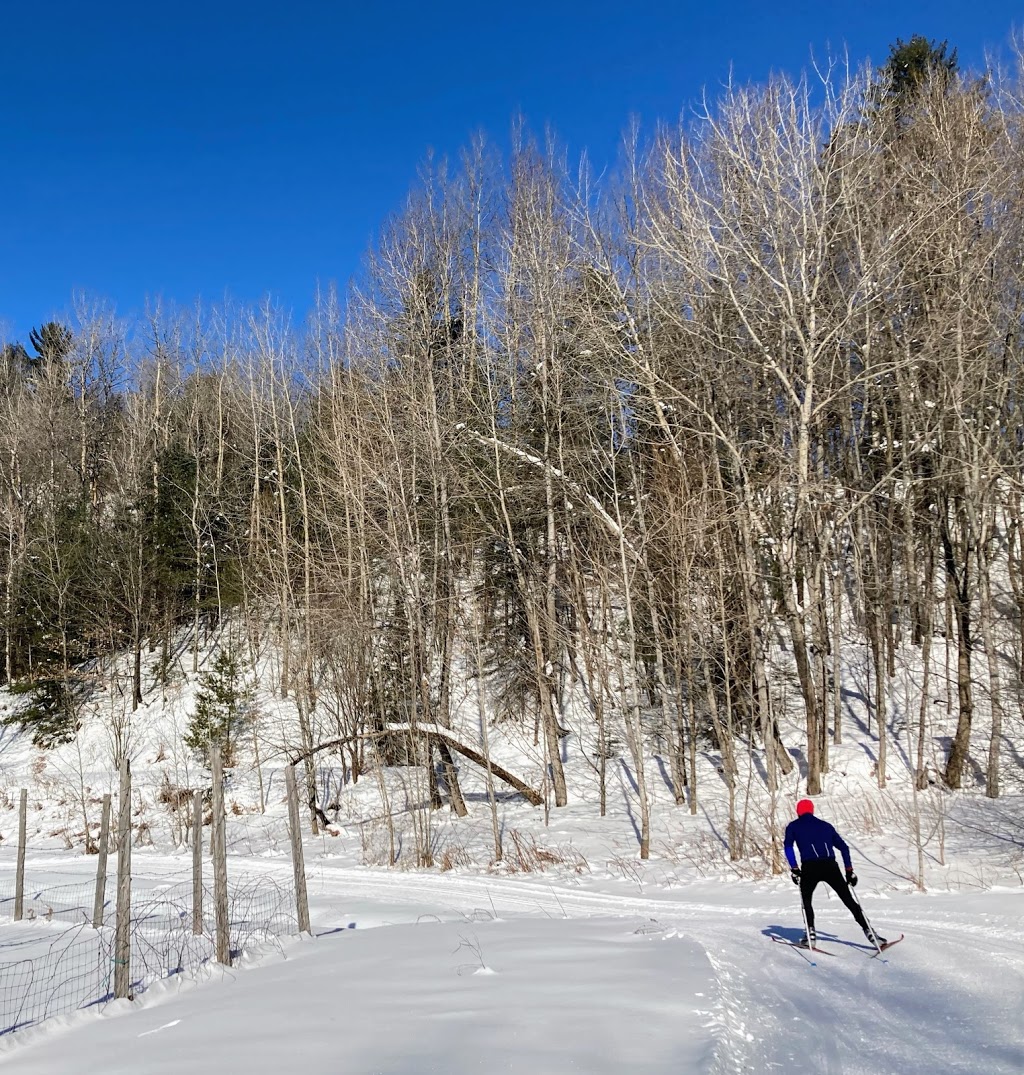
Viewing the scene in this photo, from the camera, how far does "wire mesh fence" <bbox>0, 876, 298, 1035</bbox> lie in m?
8.23

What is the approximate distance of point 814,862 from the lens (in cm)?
859

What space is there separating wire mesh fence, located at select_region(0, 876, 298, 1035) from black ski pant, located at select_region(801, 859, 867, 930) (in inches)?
222

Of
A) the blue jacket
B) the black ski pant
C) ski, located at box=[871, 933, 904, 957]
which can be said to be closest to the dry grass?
the blue jacket

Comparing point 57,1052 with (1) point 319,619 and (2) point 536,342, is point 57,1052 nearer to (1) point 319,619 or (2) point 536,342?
(1) point 319,619

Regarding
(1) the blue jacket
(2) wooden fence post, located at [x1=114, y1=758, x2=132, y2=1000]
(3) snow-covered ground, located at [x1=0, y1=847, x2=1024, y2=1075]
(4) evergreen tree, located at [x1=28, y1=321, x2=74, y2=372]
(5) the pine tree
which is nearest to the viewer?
(3) snow-covered ground, located at [x1=0, y1=847, x2=1024, y2=1075]

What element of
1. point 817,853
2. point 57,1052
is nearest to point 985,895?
point 817,853

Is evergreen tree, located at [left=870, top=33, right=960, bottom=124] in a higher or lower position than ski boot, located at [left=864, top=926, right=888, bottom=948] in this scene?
higher

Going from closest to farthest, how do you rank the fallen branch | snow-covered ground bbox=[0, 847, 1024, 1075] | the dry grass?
snow-covered ground bbox=[0, 847, 1024, 1075]
the dry grass
the fallen branch

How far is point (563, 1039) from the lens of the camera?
517cm

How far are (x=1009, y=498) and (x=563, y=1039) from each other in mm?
19391

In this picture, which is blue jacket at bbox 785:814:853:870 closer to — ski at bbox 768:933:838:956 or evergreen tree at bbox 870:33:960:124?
ski at bbox 768:933:838:956

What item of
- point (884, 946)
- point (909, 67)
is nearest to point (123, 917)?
point (884, 946)

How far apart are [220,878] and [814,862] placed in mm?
5917

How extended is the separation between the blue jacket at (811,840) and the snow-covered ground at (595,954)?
34.6 inches
